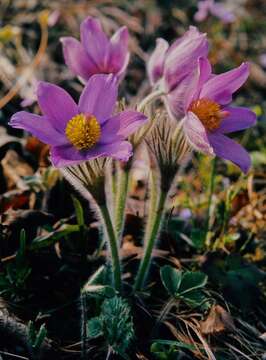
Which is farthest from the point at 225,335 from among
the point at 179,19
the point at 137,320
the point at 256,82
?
the point at 179,19

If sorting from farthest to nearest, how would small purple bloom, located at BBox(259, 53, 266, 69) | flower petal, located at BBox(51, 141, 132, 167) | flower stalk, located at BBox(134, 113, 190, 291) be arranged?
small purple bloom, located at BBox(259, 53, 266, 69), flower stalk, located at BBox(134, 113, 190, 291), flower petal, located at BBox(51, 141, 132, 167)

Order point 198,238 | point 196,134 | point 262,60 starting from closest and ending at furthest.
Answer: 1. point 196,134
2. point 198,238
3. point 262,60

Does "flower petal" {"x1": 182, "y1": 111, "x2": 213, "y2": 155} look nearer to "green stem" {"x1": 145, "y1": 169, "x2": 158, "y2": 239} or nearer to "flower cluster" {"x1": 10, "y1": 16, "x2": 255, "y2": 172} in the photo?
"flower cluster" {"x1": 10, "y1": 16, "x2": 255, "y2": 172}

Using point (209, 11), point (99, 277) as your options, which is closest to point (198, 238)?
point (99, 277)

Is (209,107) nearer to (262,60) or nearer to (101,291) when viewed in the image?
(101,291)

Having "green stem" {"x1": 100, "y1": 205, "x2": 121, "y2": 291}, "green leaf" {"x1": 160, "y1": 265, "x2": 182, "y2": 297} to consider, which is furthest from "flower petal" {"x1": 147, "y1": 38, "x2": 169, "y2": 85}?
"green leaf" {"x1": 160, "y1": 265, "x2": 182, "y2": 297}

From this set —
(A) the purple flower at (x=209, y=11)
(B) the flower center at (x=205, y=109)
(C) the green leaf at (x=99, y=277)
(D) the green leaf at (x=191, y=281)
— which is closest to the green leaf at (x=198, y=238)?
(D) the green leaf at (x=191, y=281)
